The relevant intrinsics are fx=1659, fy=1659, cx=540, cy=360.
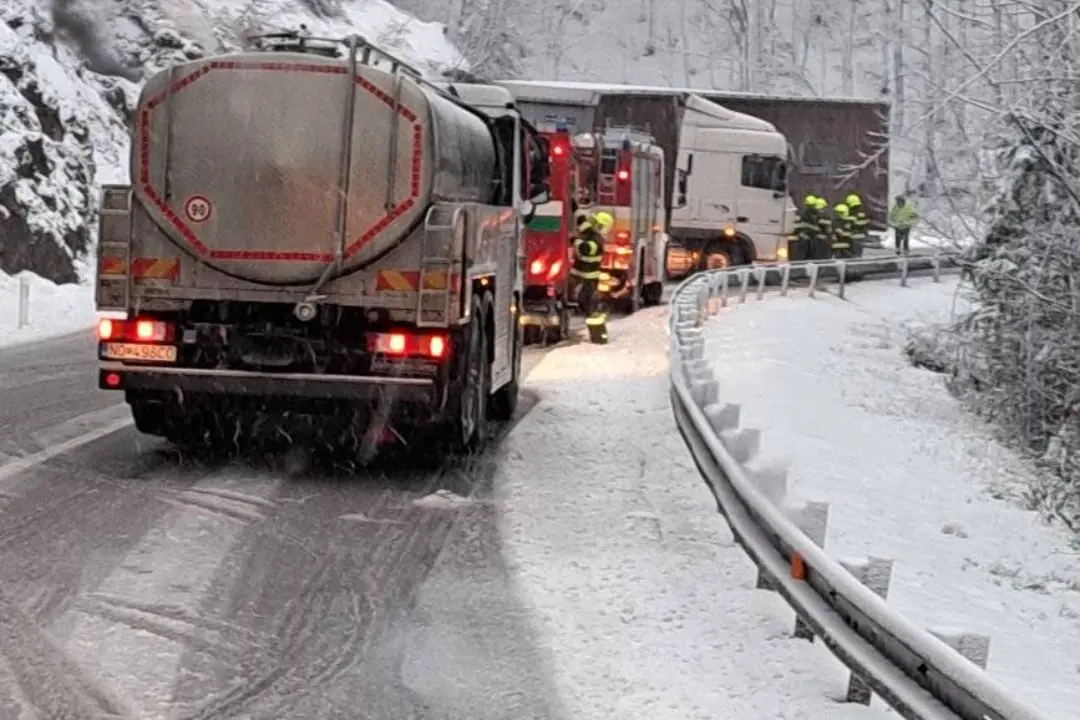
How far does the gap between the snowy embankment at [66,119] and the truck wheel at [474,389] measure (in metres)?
9.05

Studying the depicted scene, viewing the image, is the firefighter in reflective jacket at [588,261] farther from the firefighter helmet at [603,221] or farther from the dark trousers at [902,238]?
the dark trousers at [902,238]

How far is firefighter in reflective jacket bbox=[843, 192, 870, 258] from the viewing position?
131 ft

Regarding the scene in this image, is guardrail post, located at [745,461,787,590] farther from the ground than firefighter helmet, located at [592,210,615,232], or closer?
closer

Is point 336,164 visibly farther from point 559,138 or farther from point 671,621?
point 559,138

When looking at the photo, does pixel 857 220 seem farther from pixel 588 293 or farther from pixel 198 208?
pixel 198 208

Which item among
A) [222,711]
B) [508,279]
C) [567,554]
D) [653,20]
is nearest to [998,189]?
[508,279]

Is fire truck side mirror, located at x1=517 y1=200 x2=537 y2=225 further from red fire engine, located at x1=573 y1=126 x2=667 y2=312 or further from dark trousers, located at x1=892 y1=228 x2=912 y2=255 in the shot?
dark trousers, located at x1=892 y1=228 x2=912 y2=255

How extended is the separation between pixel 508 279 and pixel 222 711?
826cm

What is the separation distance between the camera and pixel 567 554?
344 inches

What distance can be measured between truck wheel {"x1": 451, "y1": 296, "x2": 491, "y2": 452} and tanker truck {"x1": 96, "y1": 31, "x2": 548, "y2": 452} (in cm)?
35

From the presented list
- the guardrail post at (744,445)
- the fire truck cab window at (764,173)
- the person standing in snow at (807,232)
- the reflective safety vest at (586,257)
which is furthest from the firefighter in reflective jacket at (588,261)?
the person standing in snow at (807,232)

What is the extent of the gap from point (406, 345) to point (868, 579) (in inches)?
212

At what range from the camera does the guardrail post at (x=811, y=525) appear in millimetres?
6887

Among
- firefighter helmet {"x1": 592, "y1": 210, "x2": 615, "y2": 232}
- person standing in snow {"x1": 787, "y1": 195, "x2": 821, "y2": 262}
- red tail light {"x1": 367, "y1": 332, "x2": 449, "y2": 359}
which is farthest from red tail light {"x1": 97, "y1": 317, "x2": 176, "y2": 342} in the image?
person standing in snow {"x1": 787, "y1": 195, "x2": 821, "y2": 262}
